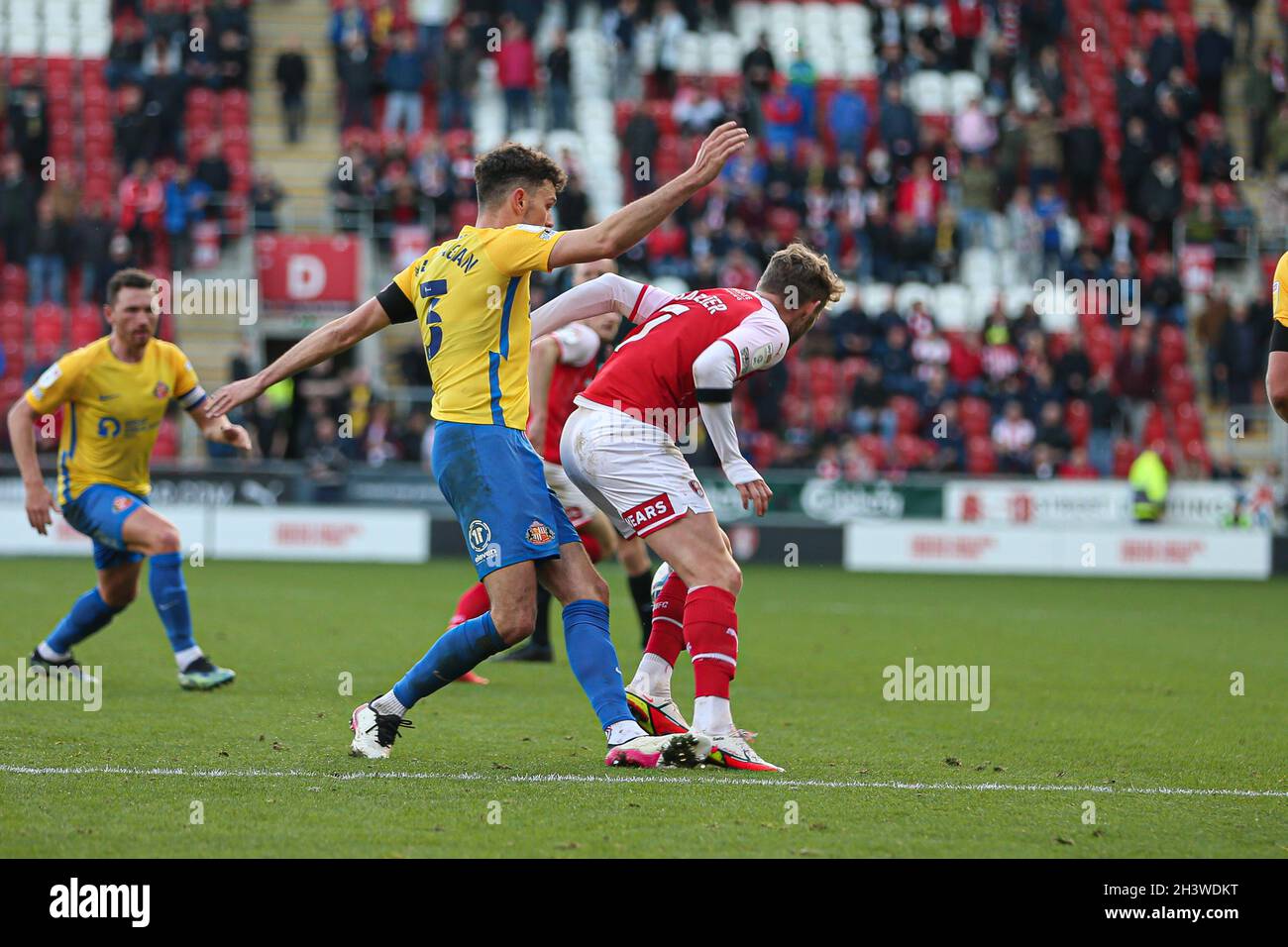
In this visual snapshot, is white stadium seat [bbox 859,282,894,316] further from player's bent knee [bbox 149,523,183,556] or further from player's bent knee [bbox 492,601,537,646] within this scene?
player's bent knee [bbox 492,601,537,646]

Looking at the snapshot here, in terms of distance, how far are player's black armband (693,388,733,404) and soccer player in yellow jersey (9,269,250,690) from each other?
11.4 ft

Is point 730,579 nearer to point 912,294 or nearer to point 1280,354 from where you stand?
point 1280,354

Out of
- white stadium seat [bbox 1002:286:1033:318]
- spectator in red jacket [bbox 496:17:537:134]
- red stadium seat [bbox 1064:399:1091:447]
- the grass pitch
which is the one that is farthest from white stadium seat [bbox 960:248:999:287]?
the grass pitch

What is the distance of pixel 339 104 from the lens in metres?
28.4

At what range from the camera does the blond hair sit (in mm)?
7059

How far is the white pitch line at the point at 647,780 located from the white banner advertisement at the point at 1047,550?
14870 mm

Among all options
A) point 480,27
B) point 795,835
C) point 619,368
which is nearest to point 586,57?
point 480,27

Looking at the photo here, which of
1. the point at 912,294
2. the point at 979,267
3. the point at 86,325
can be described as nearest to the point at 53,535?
the point at 86,325

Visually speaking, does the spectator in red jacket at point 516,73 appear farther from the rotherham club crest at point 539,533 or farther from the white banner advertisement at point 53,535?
the rotherham club crest at point 539,533

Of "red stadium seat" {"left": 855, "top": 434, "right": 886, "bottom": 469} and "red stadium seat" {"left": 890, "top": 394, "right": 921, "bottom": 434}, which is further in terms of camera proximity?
"red stadium seat" {"left": 890, "top": 394, "right": 921, "bottom": 434}

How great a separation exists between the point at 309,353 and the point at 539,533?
113 centimetres

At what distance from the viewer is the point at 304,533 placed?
21.7 meters
